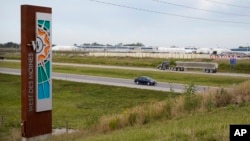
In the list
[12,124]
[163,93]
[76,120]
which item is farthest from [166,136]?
[163,93]

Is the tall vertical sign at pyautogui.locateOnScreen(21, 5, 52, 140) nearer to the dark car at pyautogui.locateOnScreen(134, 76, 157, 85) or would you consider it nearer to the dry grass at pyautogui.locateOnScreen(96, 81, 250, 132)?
the dry grass at pyautogui.locateOnScreen(96, 81, 250, 132)

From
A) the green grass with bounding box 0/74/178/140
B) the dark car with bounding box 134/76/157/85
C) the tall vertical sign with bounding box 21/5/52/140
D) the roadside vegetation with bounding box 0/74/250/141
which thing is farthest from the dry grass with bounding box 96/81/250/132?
the dark car with bounding box 134/76/157/85

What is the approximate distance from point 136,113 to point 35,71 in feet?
17.3

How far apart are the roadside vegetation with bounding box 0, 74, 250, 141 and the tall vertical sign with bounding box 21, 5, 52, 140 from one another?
1857 mm

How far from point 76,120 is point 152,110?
46.1 feet

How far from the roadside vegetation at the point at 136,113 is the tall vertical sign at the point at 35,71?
186 centimetres

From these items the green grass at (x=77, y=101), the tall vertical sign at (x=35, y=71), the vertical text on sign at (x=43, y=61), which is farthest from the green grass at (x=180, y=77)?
the tall vertical sign at (x=35, y=71)

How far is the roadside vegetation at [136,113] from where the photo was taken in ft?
33.6

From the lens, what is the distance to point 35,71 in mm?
17641

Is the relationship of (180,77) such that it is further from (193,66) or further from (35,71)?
(35,71)

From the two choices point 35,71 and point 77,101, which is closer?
point 35,71

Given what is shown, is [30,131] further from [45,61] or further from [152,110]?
[152,110]

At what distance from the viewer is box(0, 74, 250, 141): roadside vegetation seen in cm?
1025

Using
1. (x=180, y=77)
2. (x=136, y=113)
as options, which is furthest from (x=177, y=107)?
(x=180, y=77)
